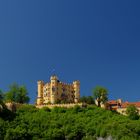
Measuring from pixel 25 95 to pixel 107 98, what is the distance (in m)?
18.6

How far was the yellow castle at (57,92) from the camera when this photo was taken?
14488cm

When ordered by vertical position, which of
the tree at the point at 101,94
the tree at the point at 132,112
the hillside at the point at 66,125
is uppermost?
the tree at the point at 101,94

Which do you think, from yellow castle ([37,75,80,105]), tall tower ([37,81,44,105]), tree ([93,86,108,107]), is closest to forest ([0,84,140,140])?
tree ([93,86,108,107])

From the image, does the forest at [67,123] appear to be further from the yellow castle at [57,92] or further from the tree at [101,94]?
the yellow castle at [57,92]

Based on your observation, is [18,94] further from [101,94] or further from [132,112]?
[132,112]

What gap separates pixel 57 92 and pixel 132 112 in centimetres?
1935

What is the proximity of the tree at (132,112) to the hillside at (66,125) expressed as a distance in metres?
3.42

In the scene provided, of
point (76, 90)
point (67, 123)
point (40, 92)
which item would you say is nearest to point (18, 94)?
point (40, 92)

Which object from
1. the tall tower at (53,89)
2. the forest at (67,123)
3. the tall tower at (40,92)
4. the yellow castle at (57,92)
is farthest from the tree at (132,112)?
the tall tower at (40,92)

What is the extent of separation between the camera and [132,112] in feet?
444

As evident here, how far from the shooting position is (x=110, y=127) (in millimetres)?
119062

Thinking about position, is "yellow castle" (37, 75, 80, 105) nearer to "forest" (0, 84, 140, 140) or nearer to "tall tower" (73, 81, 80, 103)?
"tall tower" (73, 81, 80, 103)

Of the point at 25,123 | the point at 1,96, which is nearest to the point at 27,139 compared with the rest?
the point at 25,123

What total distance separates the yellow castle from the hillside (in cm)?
1257
